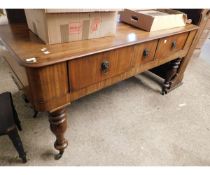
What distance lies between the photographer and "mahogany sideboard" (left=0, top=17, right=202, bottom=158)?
0.73m

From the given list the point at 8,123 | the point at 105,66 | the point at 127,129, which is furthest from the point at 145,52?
the point at 8,123

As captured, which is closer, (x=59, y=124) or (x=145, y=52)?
(x=59, y=124)

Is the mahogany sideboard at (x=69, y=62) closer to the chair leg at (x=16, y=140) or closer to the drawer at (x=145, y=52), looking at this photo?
the drawer at (x=145, y=52)

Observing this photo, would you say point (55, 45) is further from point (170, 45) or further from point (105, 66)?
point (170, 45)

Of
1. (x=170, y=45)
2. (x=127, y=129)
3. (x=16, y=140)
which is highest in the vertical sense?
(x=170, y=45)

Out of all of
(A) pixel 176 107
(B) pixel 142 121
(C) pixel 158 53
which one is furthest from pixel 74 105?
(A) pixel 176 107

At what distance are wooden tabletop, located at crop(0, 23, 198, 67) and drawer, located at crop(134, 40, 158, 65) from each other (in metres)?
A: 0.04

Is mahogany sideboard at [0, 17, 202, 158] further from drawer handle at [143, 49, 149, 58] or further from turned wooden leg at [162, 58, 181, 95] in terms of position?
turned wooden leg at [162, 58, 181, 95]

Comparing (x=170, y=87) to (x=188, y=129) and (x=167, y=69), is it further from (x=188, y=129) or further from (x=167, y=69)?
(x=188, y=129)

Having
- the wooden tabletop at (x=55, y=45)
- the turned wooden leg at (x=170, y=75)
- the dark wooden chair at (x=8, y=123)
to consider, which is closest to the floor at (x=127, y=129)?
the turned wooden leg at (x=170, y=75)

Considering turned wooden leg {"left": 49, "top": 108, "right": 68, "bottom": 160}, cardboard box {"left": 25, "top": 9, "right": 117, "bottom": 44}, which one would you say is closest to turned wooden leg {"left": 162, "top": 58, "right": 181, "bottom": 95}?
cardboard box {"left": 25, "top": 9, "right": 117, "bottom": 44}

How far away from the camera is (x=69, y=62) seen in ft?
2.50

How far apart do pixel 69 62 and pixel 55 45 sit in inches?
5.4
